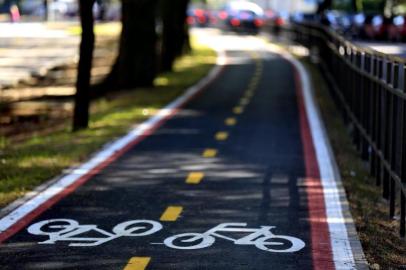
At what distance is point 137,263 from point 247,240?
127 centimetres

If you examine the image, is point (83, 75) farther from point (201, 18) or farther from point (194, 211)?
point (201, 18)

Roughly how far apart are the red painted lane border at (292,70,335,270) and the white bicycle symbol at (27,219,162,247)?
1.52 m

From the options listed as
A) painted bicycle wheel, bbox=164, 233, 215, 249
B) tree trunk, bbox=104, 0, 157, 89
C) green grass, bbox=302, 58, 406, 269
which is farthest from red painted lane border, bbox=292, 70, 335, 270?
tree trunk, bbox=104, 0, 157, 89

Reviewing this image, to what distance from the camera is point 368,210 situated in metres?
10.6

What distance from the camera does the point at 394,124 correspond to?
10188mm

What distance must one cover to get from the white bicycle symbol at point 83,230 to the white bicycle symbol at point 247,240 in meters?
0.42

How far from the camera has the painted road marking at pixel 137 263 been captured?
7.92 m

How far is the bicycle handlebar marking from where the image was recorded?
8.75m

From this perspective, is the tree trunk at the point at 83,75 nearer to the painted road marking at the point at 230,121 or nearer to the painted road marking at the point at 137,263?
the painted road marking at the point at 230,121

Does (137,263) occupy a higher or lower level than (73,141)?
higher

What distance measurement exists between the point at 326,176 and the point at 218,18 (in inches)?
2630

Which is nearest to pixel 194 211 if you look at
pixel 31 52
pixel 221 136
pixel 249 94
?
pixel 221 136

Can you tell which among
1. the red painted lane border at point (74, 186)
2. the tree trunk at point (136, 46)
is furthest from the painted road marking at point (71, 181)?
the tree trunk at point (136, 46)

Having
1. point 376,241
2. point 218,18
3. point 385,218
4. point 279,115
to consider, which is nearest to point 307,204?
point 385,218
